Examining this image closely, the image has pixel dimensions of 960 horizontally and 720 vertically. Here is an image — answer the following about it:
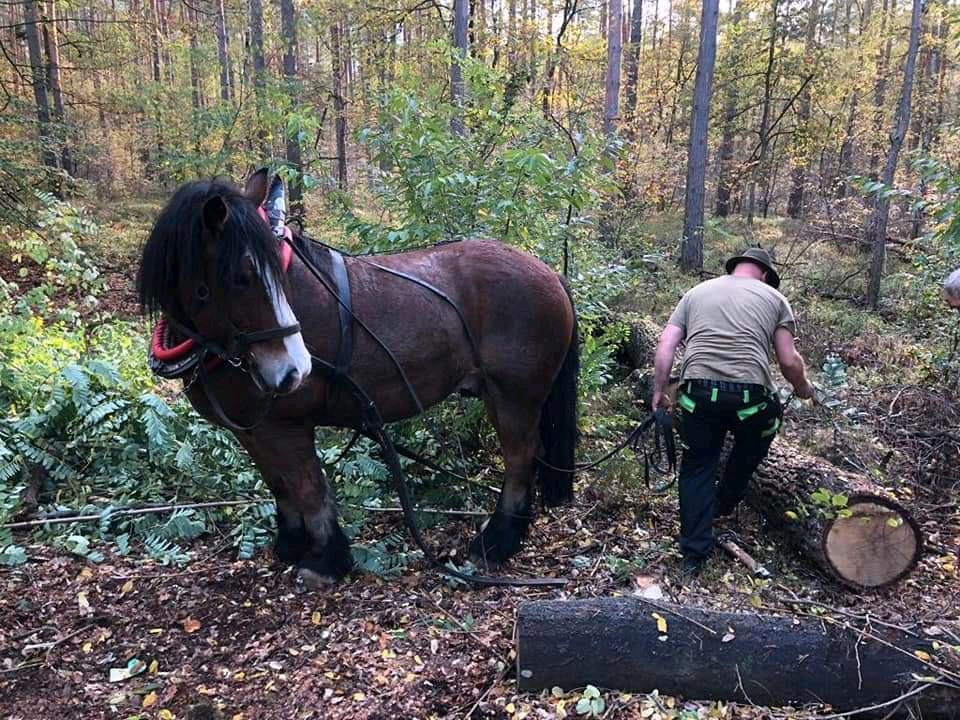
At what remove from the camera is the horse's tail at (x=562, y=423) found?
11.6ft

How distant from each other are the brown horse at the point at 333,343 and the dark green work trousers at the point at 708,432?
2.12ft

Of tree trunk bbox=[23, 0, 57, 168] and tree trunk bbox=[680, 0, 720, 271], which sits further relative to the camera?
tree trunk bbox=[680, 0, 720, 271]

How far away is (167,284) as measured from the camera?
246cm

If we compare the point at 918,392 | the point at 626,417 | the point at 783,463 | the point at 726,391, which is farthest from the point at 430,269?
the point at 918,392

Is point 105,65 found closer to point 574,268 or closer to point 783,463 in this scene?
point 574,268

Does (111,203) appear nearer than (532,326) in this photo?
No

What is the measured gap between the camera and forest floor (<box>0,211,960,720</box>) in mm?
2418

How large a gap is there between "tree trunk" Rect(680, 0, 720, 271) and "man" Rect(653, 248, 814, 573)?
9199 millimetres

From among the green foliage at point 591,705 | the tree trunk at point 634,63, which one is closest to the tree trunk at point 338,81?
A: the tree trunk at point 634,63

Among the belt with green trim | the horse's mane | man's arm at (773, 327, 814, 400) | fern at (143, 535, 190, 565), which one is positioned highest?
the horse's mane

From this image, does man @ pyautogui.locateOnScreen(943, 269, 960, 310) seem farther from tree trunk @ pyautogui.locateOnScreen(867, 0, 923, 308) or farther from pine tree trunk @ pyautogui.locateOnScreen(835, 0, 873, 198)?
pine tree trunk @ pyautogui.locateOnScreen(835, 0, 873, 198)

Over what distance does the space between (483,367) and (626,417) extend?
8.39ft

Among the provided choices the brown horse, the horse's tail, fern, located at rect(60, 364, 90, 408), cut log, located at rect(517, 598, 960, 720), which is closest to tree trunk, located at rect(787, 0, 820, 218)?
the horse's tail

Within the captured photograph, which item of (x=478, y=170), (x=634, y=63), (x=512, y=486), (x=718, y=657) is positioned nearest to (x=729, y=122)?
(x=634, y=63)
